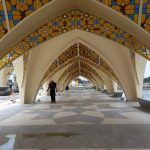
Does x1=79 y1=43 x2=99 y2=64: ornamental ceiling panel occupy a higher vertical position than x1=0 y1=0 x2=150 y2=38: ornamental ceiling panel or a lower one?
higher

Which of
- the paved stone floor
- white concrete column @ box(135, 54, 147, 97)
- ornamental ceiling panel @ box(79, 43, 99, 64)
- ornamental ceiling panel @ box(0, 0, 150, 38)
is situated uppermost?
ornamental ceiling panel @ box(79, 43, 99, 64)

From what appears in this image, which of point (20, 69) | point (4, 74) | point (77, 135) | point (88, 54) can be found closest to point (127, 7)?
point (77, 135)

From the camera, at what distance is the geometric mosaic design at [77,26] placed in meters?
7.07

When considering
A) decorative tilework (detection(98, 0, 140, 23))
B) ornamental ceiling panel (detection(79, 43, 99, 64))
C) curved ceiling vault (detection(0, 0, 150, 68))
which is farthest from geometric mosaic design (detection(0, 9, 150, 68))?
ornamental ceiling panel (detection(79, 43, 99, 64))

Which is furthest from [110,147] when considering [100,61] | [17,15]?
[100,61]

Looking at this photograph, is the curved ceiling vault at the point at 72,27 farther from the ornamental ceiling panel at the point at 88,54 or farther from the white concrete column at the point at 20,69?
the ornamental ceiling panel at the point at 88,54

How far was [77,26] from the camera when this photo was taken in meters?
7.56

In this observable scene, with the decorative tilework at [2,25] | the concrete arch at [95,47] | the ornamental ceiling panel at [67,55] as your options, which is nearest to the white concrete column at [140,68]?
the concrete arch at [95,47]

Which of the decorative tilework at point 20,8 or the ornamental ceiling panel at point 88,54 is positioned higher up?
the ornamental ceiling panel at point 88,54

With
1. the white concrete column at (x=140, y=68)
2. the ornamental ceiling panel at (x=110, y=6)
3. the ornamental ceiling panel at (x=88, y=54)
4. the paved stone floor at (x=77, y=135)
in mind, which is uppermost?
the ornamental ceiling panel at (x=88, y=54)

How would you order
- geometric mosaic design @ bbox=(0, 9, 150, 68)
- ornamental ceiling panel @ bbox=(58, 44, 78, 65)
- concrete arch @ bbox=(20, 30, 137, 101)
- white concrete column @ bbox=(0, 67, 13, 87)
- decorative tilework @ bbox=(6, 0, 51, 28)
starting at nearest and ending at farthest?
1. decorative tilework @ bbox=(6, 0, 51, 28)
2. geometric mosaic design @ bbox=(0, 9, 150, 68)
3. concrete arch @ bbox=(20, 30, 137, 101)
4. ornamental ceiling panel @ bbox=(58, 44, 78, 65)
5. white concrete column @ bbox=(0, 67, 13, 87)

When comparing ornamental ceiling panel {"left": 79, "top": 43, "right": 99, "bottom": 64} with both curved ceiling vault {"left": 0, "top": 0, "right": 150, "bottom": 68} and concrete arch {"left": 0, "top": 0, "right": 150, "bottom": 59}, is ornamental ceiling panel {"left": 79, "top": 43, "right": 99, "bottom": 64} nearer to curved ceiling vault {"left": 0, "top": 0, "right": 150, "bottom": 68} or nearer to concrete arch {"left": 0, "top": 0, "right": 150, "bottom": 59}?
curved ceiling vault {"left": 0, "top": 0, "right": 150, "bottom": 68}

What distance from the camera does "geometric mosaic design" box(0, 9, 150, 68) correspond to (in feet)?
23.2

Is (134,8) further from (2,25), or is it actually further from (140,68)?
(140,68)
